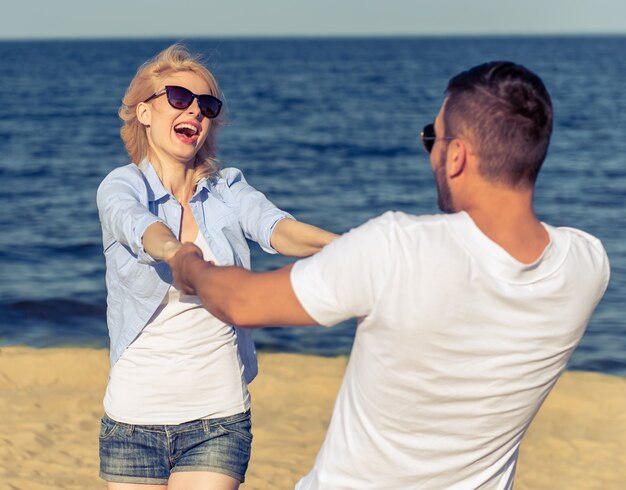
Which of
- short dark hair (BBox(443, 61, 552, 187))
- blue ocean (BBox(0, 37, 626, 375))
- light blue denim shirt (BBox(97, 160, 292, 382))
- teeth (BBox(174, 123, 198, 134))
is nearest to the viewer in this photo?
short dark hair (BBox(443, 61, 552, 187))

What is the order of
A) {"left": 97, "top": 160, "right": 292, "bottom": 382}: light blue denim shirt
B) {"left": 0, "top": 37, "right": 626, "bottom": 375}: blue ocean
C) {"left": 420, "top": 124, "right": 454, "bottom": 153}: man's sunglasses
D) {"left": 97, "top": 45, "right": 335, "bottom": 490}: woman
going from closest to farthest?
{"left": 420, "top": 124, "right": 454, "bottom": 153}: man's sunglasses, {"left": 97, "top": 160, "right": 292, "bottom": 382}: light blue denim shirt, {"left": 97, "top": 45, "right": 335, "bottom": 490}: woman, {"left": 0, "top": 37, "right": 626, "bottom": 375}: blue ocean

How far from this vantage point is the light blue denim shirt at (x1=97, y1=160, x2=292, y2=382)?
3268 millimetres

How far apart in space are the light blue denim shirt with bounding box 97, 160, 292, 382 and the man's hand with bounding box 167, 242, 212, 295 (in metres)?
0.31

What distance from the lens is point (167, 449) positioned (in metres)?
3.43

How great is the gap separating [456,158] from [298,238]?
4.27ft

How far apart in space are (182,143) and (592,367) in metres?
7.31

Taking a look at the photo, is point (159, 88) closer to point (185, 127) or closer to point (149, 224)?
point (185, 127)

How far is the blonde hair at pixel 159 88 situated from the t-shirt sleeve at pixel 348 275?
1580 millimetres

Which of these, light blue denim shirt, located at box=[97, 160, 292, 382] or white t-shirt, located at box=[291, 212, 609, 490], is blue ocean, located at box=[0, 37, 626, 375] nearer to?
light blue denim shirt, located at box=[97, 160, 292, 382]

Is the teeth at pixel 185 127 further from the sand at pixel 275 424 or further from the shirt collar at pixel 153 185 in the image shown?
the sand at pixel 275 424

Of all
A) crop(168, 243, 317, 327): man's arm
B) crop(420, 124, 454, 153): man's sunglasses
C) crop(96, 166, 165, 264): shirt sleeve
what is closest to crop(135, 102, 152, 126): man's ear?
crop(96, 166, 165, 264): shirt sleeve

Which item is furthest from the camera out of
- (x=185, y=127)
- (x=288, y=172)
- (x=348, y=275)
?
(x=288, y=172)

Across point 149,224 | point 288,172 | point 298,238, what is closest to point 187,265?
point 149,224

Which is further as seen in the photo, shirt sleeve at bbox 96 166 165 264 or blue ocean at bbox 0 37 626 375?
blue ocean at bbox 0 37 626 375
